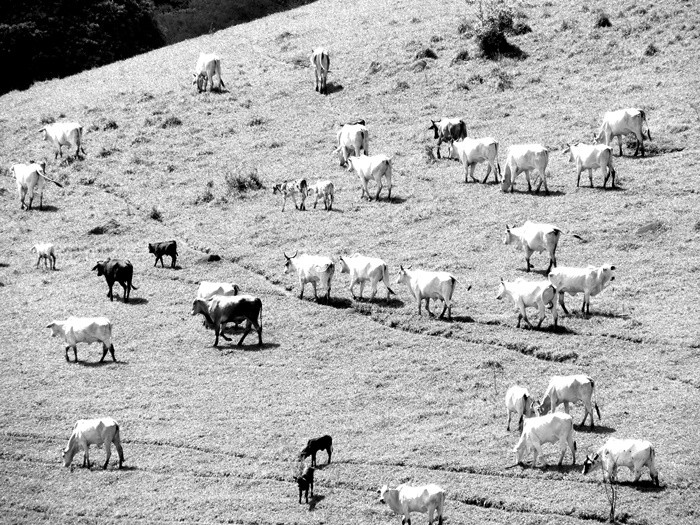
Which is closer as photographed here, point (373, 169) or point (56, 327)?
point (56, 327)

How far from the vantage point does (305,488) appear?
79.4 ft

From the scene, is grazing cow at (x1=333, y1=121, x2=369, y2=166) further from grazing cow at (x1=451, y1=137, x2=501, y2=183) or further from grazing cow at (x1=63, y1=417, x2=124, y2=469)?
grazing cow at (x1=63, y1=417, x2=124, y2=469)

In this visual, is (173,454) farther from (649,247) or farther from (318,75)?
(318,75)

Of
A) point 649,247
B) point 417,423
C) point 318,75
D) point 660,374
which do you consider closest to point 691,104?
point 649,247

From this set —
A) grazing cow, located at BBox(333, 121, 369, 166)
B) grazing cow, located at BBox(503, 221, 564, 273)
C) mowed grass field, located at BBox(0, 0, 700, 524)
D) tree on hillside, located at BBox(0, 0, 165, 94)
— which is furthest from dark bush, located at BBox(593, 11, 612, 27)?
tree on hillside, located at BBox(0, 0, 165, 94)

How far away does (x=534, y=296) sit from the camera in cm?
3206

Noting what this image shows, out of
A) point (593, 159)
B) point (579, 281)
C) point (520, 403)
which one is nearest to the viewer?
point (520, 403)

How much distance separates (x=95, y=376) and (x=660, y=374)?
1392 centimetres

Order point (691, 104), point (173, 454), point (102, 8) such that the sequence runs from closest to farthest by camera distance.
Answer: point (173, 454)
point (691, 104)
point (102, 8)

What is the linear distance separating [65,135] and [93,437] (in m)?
28.0

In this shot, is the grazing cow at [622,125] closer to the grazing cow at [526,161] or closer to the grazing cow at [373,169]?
the grazing cow at [526,161]

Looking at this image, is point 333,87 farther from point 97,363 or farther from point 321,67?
point 97,363

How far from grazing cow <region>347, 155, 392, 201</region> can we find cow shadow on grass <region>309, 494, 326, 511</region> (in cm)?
1997

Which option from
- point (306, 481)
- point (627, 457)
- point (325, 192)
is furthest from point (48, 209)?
point (627, 457)
